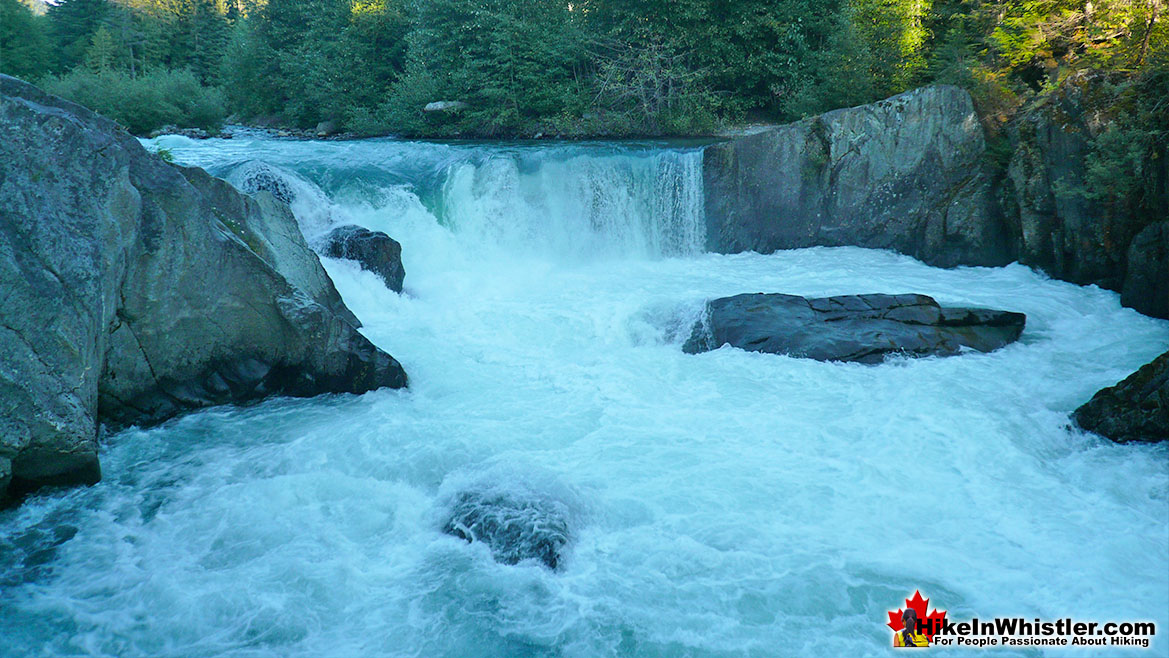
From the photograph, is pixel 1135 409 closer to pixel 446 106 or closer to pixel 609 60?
pixel 609 60

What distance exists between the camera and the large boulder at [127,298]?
16.9 feet

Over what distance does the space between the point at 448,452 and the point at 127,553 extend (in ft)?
7.80

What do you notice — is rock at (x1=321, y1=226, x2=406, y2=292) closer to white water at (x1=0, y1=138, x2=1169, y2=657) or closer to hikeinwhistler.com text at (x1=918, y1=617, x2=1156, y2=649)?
white water at (x1=0, y1=138, x2=1169, y2=657)

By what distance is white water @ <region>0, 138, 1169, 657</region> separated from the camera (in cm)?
425

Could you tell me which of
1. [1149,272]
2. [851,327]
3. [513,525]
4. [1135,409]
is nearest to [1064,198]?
[1149,272]

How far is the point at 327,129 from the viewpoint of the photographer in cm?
2402

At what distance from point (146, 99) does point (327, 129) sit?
5389mm

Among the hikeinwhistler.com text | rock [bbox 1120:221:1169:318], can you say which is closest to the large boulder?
the hikeinwhistler.com text

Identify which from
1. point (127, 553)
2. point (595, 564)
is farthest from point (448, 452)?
point (127, 553)

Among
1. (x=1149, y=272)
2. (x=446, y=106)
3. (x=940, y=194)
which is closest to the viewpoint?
(x=1149, y=272)

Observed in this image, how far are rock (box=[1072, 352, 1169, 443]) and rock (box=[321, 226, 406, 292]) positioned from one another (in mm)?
8624

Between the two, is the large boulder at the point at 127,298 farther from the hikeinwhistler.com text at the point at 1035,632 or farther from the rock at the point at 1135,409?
the rock at the point at 1135,409

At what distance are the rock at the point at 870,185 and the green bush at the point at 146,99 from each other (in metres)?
18.1

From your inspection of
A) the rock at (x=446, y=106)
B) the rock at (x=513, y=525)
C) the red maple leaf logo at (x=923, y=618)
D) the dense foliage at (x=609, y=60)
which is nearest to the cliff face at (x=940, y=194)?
the dense foliage at (x=609, y=60)
